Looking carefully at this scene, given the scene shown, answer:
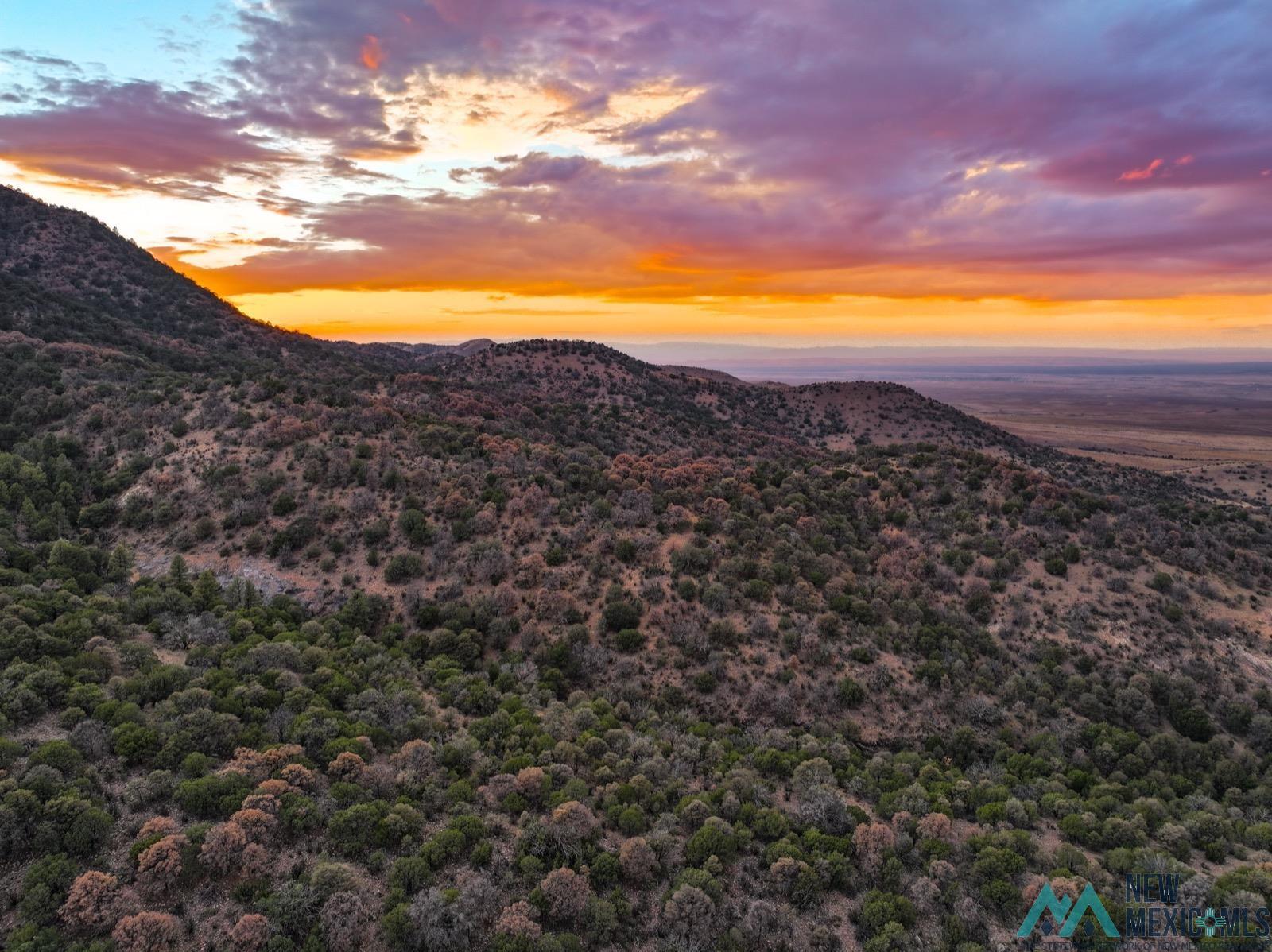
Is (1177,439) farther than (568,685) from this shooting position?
Yes

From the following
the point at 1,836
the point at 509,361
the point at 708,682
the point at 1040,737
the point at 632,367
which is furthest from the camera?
the point at 632,367

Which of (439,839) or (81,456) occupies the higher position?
(81,456)

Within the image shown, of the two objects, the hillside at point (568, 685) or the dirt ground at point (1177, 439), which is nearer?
the hillside at point (568, 685)

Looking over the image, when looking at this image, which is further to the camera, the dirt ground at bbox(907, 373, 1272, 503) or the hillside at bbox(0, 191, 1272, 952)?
the dirt ground at bbox(907, 373, 1272, 503)

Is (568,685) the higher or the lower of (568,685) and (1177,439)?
the lower

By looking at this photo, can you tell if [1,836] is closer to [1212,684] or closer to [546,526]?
[546,526]

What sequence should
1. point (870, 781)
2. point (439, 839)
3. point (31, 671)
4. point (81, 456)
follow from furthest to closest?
1. point (81, 456)
2. point (870, 781)
3. point (31, 671)
4. point (439, 839)

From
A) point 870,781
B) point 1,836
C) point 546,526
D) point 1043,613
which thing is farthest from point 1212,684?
point 1,836

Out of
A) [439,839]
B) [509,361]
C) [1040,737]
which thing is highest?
[509,361]
